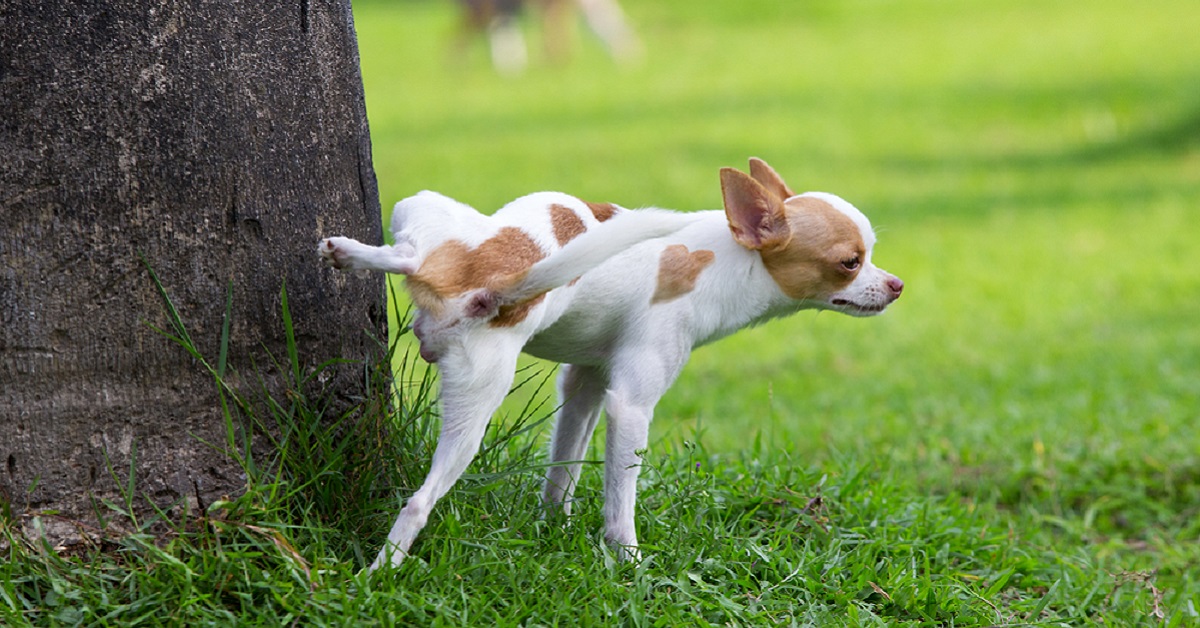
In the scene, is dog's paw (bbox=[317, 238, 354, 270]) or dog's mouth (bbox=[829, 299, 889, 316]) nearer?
dog's paw (bbox=[317, 238, 354, 270])

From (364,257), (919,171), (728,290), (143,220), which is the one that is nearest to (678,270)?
(728,290)

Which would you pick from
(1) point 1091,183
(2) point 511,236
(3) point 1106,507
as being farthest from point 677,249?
(1) point 1091,183

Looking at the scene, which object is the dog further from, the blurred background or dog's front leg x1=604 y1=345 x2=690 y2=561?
the blurred background

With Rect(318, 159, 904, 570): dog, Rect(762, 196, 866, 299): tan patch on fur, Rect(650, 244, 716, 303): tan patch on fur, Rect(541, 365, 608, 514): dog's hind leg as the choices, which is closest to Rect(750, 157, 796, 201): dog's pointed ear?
Rect(318, 159, 904, 570): dog

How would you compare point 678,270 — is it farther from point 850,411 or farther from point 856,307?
point 850,411

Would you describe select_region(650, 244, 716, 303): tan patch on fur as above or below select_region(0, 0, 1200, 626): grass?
above

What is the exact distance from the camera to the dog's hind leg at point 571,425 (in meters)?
3.46

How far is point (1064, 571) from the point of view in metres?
4.16

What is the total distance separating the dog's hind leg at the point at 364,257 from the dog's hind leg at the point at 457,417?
22 centimetres

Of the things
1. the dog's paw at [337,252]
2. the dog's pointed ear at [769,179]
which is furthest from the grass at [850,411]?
the dog's pointed ear at [769,179]

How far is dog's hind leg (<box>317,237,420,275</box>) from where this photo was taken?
2.77 meters

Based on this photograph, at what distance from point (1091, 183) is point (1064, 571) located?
8857 millimetres

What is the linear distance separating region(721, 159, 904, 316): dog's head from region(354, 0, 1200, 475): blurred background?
976mm

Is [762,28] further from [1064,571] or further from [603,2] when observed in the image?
[1064,571]
